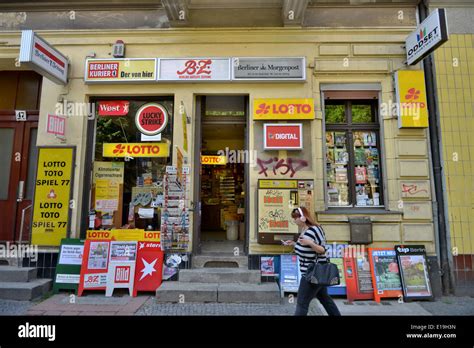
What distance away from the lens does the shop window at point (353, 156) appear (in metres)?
6.51

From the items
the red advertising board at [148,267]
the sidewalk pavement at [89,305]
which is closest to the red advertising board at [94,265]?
the sidewalk pavement at [89,305]

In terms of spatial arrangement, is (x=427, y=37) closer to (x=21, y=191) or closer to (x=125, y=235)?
(x=125, y=235)

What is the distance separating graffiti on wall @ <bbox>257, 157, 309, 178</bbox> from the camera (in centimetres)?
625

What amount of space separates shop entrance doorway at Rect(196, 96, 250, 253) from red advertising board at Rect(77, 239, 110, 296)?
187cm

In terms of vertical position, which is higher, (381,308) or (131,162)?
(131,162)

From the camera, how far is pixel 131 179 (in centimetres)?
674

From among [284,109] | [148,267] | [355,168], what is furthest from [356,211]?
[148,267]

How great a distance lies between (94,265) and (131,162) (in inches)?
88.5

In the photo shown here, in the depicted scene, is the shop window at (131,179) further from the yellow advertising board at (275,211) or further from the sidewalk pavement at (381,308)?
the sidewalk pavement at (381,308)

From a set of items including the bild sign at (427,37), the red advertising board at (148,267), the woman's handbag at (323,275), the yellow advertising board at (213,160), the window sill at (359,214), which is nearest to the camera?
the woman's handbag at (323,275)

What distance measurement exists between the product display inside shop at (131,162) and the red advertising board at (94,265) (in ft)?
2.26

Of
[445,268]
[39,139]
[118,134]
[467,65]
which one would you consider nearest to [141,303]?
[118,134]

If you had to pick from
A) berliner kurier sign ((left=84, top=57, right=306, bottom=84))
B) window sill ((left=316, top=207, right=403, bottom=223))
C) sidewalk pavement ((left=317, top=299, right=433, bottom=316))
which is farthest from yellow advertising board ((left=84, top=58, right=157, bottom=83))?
sidewalk pavement ((left=317, top=299, right=433, bottom=316))

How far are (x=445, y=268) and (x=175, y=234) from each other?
210 inches
